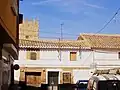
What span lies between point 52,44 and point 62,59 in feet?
7.15

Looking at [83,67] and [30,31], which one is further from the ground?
[30,31]

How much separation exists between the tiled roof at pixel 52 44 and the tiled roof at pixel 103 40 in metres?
1.07

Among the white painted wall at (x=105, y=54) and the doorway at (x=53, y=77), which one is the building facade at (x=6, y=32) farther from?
the white painted wall at (x=105, y=54)

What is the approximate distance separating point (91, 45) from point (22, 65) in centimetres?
876

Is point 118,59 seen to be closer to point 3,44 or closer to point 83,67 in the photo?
point 83,67

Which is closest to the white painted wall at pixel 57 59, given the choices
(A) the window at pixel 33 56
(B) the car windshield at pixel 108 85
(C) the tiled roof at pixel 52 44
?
(A) the window at pixel 33 56

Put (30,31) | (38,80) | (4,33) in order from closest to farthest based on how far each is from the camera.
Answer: (4,33) < (38,80) < (30,31)

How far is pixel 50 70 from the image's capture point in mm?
44625

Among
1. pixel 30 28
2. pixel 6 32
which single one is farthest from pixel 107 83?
pixel 30 28

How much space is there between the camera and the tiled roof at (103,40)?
4598 cm

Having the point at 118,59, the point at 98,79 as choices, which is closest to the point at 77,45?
the point at 118,59

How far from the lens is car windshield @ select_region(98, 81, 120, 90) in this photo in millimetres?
12977

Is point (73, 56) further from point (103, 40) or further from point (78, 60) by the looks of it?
point (103, 40)

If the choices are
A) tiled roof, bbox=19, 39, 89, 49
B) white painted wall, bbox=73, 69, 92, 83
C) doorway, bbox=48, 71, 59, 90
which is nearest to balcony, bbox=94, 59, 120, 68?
white painted wall, bbox=73, 69, 92, 83
